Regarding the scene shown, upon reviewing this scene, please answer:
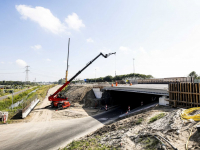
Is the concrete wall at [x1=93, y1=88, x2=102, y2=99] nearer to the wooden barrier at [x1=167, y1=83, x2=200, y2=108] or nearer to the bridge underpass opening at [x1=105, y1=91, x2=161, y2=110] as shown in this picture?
the bridge underpass opening at [x1=105, y1=91, x2=161, y2=110]

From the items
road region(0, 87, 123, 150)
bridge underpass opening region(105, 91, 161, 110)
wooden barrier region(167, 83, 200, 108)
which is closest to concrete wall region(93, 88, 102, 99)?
bridge underpass opening region(105, 91, 161, 110)

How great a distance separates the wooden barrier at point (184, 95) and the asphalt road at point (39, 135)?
9.78 meters

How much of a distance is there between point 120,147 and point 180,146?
10.2 feet

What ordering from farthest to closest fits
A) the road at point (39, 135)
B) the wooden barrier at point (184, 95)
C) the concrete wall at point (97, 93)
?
the concrete wall at point (97, 93), the wooden barrier at point (184, 95), the road at point (39, 135)

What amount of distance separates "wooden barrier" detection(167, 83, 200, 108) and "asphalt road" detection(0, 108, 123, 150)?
9776 mm

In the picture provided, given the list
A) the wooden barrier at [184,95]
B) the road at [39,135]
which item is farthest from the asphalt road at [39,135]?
the wooden barrier at [184,95]

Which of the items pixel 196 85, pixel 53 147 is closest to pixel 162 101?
pixel 196 85

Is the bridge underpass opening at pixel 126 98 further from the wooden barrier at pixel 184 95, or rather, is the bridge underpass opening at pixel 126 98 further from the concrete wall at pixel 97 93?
the wooden barrier at pixel 184 95

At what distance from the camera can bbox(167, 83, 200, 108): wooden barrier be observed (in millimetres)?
13336

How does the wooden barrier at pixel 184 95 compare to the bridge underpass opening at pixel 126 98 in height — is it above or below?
above

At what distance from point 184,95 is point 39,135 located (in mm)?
16257

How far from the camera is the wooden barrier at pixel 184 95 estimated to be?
13336 mm

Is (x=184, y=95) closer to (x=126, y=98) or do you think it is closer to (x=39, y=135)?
(x=39, y=135)

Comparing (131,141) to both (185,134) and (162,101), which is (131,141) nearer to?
(185,134)
